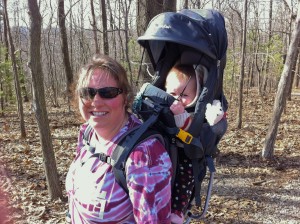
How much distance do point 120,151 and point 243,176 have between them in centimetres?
689

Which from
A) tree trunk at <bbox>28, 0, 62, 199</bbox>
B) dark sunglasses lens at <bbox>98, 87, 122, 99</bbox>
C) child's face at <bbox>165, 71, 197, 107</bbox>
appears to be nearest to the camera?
dark sunglasses lens at <bbox>98, 87, 122, 99</bbox>

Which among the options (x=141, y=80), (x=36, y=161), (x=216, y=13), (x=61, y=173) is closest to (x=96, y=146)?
(x=216, y=13)

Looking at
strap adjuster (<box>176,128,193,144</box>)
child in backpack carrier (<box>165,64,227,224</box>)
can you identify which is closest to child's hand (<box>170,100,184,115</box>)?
child in backpack carrier (<box>165,64,227,224</box>)

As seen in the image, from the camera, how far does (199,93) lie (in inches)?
83.8

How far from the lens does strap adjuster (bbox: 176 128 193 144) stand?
179 centimetres

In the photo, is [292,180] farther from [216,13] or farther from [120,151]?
[120,151]

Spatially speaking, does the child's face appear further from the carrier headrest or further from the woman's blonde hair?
the woman's blonde hair

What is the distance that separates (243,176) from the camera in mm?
7879

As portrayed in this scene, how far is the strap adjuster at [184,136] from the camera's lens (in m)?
1.79

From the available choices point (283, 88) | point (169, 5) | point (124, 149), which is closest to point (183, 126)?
point (124, 149)

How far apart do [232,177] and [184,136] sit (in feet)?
21.1

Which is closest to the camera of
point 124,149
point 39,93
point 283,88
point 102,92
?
point 124,149

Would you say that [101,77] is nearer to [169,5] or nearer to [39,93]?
[169,5]

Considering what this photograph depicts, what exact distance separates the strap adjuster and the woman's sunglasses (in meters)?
0.40
